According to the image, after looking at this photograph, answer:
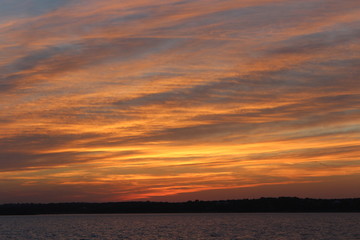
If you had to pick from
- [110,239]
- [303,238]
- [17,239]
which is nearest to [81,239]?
[110,239]

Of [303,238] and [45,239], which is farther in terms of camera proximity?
[45,239]

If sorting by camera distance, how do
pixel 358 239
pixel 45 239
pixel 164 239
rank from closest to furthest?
1. pixel 358 239
2. pixel 164 239
3. pixel 45 239

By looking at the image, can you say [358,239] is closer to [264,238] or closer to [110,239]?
[264,238]

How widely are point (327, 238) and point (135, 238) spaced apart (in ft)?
160

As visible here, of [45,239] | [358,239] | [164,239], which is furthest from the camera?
[45,239]

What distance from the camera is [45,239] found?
127375 mm

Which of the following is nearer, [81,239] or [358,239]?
[358,239]

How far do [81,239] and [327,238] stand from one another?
2435 inches

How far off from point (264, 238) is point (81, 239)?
153 ft

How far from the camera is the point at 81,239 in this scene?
121 m

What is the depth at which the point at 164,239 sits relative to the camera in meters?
119

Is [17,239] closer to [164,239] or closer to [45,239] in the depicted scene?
[45,239]

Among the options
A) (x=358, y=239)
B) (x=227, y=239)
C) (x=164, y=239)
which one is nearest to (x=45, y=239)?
(x=164, y=239)

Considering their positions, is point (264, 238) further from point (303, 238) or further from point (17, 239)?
point (17, 239)
